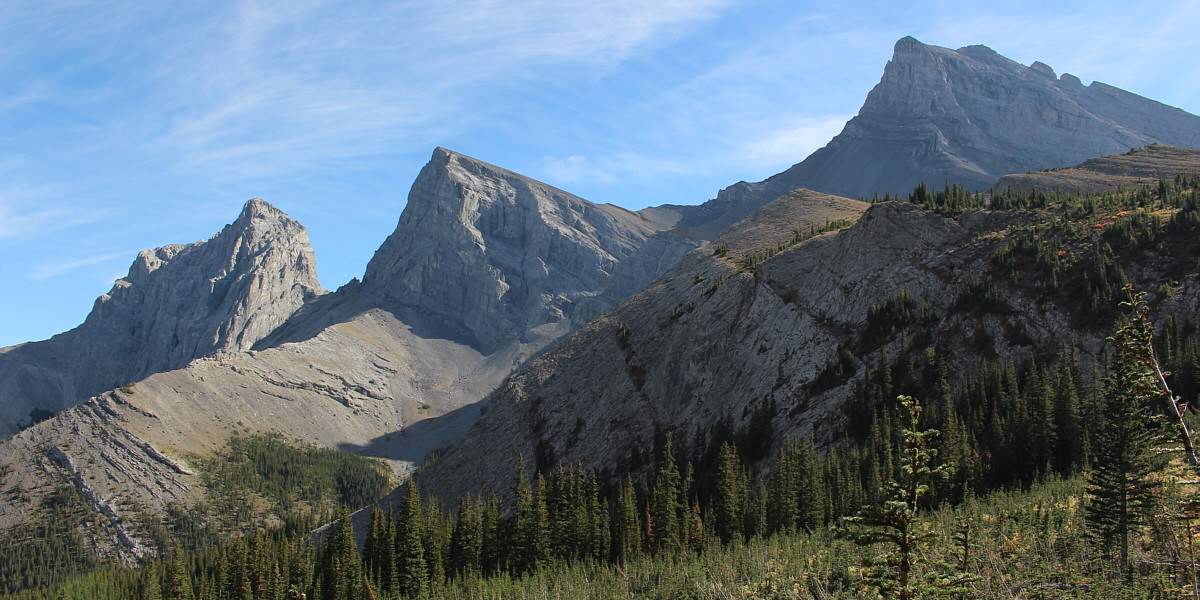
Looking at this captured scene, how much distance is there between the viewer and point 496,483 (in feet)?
429

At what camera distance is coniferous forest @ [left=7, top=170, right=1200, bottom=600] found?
39.0m

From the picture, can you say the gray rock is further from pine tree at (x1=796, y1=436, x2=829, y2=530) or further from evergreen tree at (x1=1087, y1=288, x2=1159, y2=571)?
evergreen tree at (x1=1087, y1=288, x2=1159, y2=571)

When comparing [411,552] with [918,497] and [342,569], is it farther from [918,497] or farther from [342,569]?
[918,497]

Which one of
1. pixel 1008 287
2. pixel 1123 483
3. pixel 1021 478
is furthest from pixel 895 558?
pixel 1008 287

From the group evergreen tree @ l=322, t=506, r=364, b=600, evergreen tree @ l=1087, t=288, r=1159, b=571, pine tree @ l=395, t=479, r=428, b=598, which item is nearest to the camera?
evergreen tree @ l=1087, t=288, r=1159, b=571

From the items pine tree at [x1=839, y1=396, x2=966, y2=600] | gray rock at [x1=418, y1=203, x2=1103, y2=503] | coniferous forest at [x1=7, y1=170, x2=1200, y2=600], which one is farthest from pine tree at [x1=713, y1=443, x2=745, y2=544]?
pine tree at [x1=839, y1=396, x2=966, y2=600]

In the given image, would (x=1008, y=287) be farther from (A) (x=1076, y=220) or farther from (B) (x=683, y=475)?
(B) (x=683, y=475)

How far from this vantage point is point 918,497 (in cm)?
3509

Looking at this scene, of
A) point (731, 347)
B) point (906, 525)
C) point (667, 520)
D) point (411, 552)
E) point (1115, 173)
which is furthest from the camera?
point (1115, 173)

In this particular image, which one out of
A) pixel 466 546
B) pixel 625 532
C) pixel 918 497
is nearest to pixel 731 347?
pixel 625 532

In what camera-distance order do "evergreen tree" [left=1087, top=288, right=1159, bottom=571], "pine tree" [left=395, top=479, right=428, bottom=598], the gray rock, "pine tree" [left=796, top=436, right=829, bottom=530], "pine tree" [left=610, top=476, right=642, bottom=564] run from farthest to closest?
the gray rock < "pine tree" [left=610, top=476, right=642, bottom=564] < "pine tree" [left=395, top=479, right=428, bottom=598] < "pine tree" [left=796, top=436, right=829, bottom=530] < "evergreen tree" [left=1087, top=288, right=1159, bottom=571]

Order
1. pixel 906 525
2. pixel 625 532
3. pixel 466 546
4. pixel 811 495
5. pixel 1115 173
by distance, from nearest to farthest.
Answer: pixel 906 525
pixel 811 495
pixel 625 532
pixel 466 546
pixel 1115 173

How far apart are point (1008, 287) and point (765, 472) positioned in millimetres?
38344

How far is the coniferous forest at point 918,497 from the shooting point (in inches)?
1537
